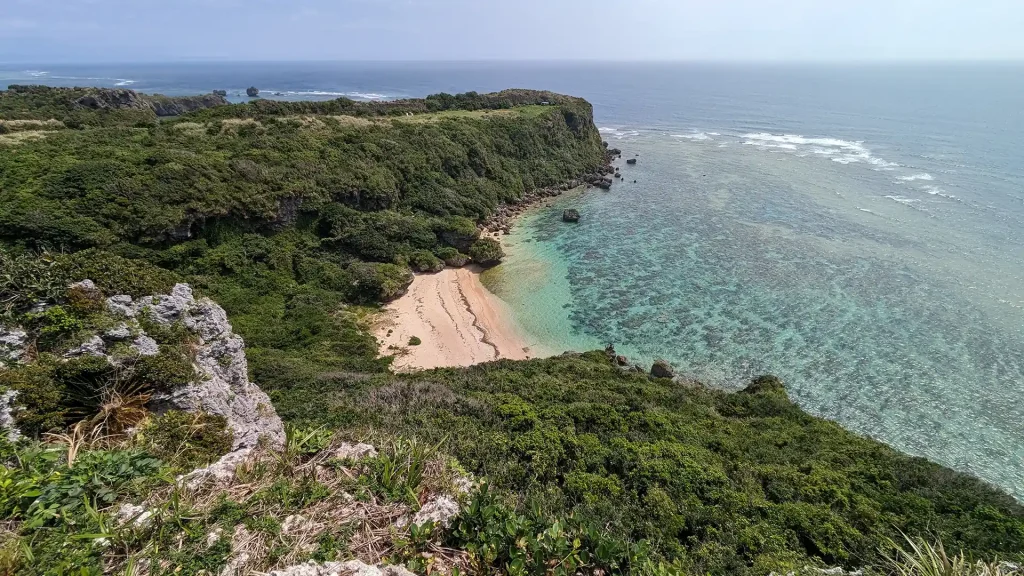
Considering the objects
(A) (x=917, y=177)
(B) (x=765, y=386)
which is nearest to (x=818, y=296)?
(B) (x=765, y=386)

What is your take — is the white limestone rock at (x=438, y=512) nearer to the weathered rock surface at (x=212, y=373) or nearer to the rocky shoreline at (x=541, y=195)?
the weathered rock surface at (x=212, y=373)

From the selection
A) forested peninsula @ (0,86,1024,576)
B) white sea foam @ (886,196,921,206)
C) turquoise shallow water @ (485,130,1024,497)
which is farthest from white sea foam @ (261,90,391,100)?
white sea foam @ (886,196,921,206)

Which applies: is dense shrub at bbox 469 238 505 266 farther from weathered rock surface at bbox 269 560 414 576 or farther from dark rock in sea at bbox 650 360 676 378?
weathered rock surface at bbox 269 560 414 576

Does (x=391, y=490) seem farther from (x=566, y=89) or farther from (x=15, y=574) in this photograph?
(x=566, y=89)

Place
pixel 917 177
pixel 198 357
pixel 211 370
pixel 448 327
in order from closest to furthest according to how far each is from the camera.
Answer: pixel 211 370 < pixel 198 357 < pixel 448 327 < pixel 917 177

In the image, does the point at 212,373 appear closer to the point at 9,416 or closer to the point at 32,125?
the point at 9,416

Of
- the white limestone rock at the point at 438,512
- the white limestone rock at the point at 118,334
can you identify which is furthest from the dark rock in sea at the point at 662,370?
the white limestone rock at the point at 118,334

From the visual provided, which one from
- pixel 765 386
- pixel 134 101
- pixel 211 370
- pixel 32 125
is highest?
pixel 134 101

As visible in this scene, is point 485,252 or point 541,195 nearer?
point 485,252

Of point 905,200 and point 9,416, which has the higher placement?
point 9,416
